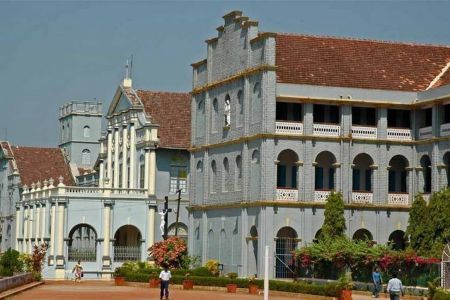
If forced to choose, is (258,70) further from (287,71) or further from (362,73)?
(362,73)

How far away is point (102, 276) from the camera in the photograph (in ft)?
280

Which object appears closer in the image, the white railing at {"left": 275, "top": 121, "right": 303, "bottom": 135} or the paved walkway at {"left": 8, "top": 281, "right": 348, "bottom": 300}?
the paved walkway at {"left": 8, "top": 281, "right": 348, "bottom": 300}

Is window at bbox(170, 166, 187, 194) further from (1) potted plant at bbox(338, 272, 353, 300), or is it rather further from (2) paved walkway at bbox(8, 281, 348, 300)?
(1) potted plant at bbox(338, 272, 353, 300)

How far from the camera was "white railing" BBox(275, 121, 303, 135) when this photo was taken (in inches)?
2623

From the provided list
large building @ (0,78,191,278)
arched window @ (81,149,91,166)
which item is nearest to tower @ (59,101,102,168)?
arched window @ (81,149,91,166)

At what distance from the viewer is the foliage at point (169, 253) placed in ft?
240

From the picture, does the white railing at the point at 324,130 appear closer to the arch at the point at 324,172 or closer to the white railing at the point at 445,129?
the arch at the point at 324,172

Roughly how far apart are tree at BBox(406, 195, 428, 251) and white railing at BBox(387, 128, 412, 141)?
534cm

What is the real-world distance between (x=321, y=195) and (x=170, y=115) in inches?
1001

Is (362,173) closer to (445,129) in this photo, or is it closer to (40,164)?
(445,129)

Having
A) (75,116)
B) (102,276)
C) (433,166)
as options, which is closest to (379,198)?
(433,166)

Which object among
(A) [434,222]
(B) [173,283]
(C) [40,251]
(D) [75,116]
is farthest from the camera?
(D) [75,116]

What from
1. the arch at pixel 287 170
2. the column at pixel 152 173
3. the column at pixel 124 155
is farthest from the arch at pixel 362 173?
the column at pixel 124 155

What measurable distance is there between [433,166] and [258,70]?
35.9 feet
